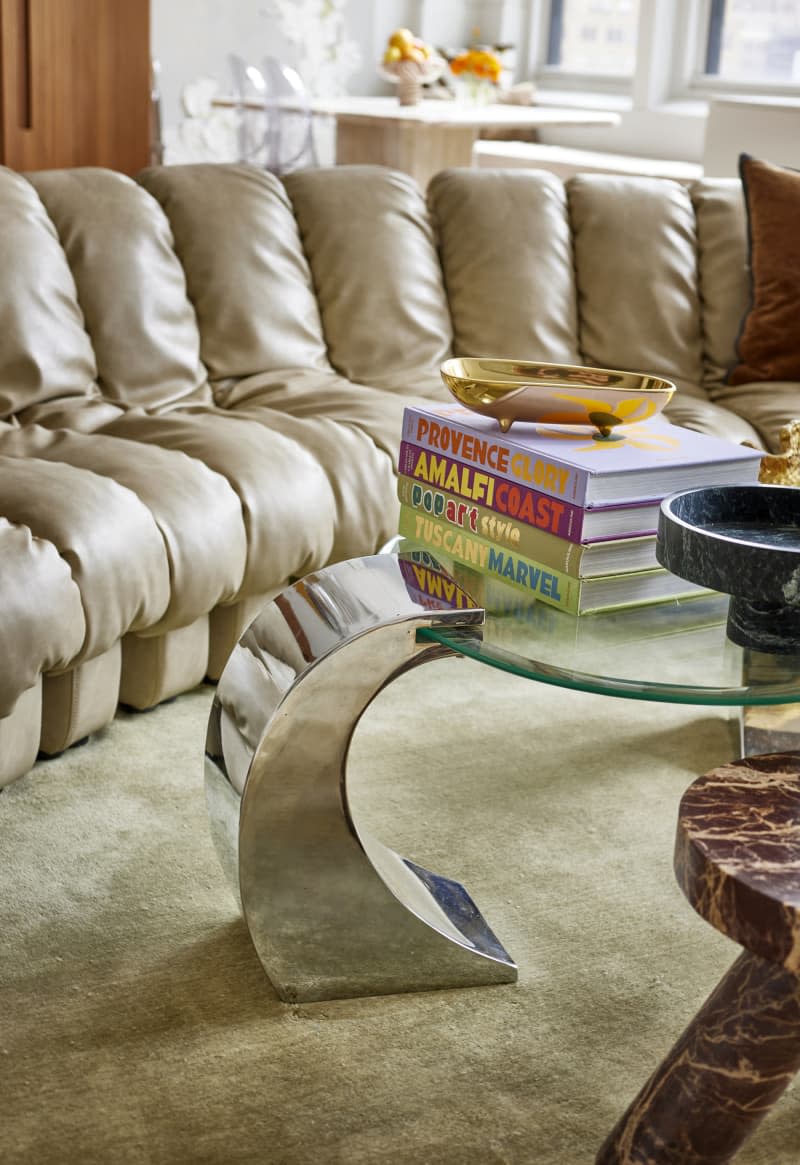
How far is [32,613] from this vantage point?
1.76m

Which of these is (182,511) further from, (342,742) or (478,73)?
(478,73)

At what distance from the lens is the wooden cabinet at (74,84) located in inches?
129

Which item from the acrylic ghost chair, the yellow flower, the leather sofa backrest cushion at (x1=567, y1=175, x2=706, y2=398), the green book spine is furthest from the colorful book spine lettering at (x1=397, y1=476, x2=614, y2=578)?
the yellow flower

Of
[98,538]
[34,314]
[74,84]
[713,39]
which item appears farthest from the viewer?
[713,39]

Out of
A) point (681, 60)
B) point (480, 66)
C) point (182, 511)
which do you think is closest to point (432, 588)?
point (182, 511)

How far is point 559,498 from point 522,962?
644mm

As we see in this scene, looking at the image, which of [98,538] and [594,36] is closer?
[98,538]

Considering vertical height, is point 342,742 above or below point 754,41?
below

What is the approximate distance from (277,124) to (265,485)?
331 centimetres

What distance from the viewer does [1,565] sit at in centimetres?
175

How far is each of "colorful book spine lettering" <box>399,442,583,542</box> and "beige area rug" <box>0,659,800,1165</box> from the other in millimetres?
601

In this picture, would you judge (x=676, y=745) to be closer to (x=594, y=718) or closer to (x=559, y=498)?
(x=594, y=718)

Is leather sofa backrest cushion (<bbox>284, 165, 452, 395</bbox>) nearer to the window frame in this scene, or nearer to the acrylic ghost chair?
the acrylic ghost chair

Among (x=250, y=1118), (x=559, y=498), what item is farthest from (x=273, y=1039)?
(x=559, y=498)
